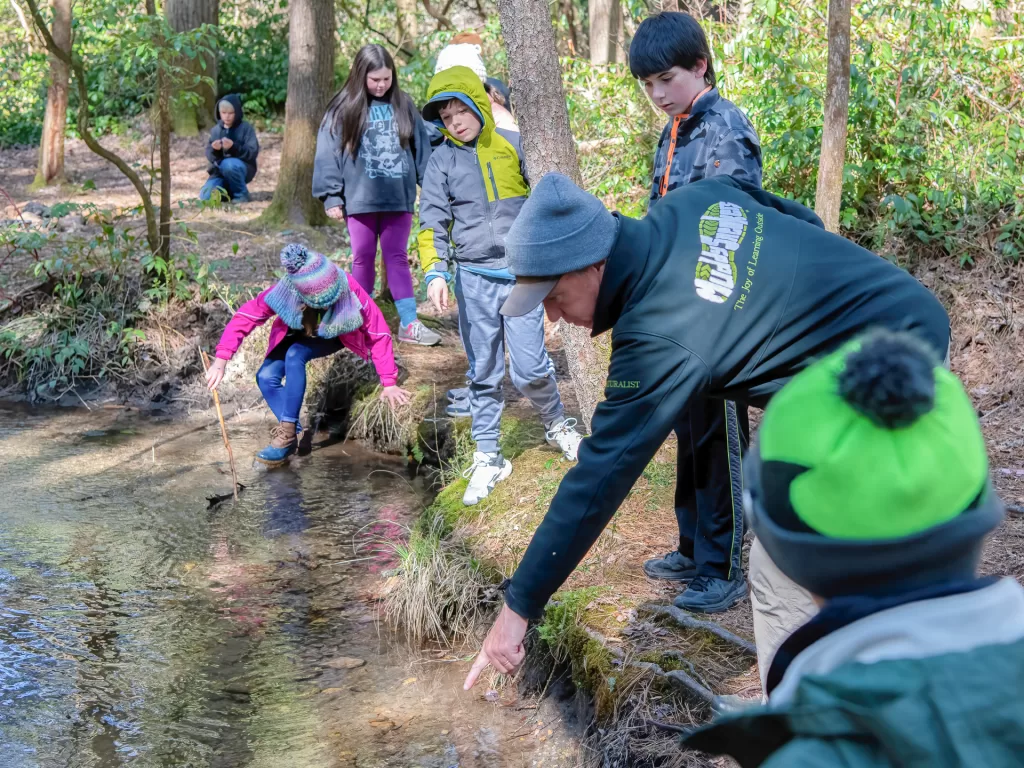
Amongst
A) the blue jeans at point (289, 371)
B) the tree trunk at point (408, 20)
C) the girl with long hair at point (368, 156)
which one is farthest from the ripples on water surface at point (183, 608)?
the tree trunk at point (408, 20)

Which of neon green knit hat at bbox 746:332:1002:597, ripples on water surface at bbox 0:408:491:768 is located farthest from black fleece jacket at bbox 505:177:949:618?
ripples on water surface at bbox 0:408:491:768

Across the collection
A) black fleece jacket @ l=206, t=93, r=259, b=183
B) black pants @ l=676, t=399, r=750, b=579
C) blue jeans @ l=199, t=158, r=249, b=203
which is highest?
black fleece jacket @ l=206, t=93, r=259, b=183

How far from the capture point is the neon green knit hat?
1058mm

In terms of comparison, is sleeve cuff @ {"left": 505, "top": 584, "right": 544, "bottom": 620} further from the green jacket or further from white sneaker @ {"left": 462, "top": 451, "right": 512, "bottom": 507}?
white sneaker @ {"left": 462, "top": 451, "right": 512, "bottom": 507}

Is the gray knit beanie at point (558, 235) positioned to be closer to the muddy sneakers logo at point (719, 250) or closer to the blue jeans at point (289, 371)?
the muddy sneakers logo at point (719, 250)

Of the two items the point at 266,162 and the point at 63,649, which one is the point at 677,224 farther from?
the point at 266,162

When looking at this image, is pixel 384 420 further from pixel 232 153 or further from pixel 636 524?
pixel 232 153

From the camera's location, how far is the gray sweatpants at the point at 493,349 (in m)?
4.66

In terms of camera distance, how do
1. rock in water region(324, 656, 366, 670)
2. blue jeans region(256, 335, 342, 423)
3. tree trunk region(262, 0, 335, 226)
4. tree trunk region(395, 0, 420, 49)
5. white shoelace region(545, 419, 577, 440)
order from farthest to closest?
tree trunk region(395, 0, 420, 49), tree trunk region(262, 0, 335, 226), blue jeans region(256, 335, 342, 423), white shoelace region(545, 419, 577, 440), rock in water region(324, 656, 366, 670)

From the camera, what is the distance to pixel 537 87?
432 centimetres

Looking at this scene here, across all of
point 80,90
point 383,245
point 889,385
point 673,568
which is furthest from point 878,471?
point 80,90

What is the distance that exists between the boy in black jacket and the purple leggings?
5223 mm

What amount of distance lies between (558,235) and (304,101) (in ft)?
26.3

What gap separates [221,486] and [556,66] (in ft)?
10.8
